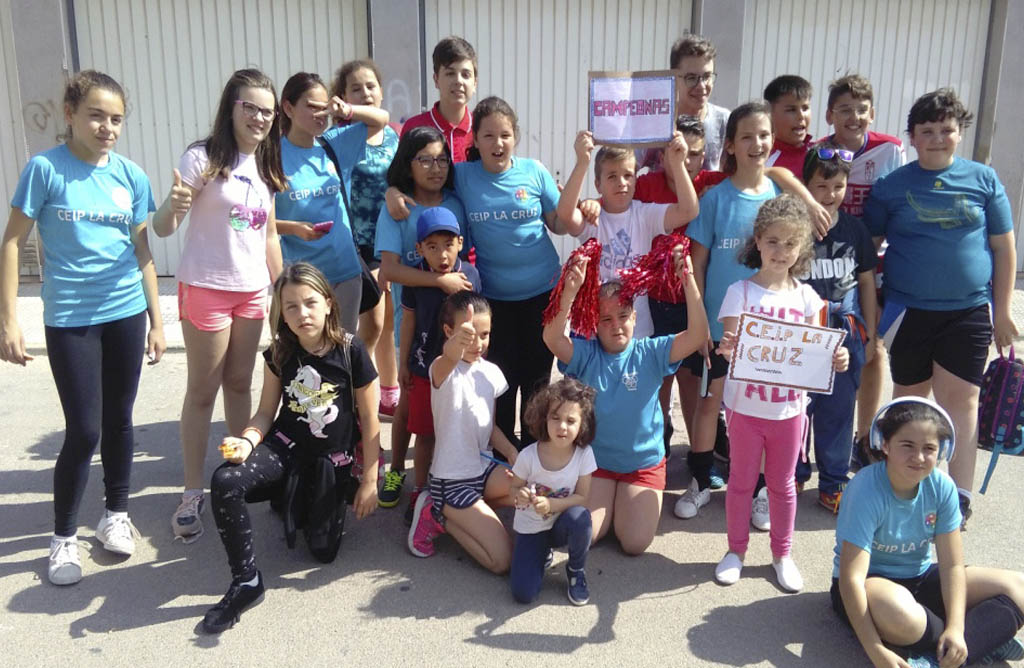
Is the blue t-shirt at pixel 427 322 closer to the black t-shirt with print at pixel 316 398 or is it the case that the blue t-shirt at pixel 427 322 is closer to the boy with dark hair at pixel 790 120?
the black t-shirt with print at pixel 316 398

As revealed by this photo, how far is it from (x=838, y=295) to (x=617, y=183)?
1.08m

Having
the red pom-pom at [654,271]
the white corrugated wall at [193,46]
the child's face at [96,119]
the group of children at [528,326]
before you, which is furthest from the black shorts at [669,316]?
the white corrugated wall at [193,46]

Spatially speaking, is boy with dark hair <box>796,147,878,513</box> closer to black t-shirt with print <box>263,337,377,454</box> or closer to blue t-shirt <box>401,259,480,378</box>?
blue t-shirt <box>401,259,480,378</box>

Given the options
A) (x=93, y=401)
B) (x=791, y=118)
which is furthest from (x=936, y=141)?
(x=93, y=401)

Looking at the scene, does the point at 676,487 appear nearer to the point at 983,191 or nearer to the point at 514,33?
the point at 983,191

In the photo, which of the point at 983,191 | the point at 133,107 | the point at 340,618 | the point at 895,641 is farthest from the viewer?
the point at 133,107

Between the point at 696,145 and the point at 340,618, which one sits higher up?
the point at 696,145

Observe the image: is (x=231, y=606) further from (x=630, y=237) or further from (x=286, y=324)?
(x=630, y=237)

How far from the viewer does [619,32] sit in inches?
329

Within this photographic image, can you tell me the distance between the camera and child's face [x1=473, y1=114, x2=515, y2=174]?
3709mm

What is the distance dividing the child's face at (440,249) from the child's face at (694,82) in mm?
1525

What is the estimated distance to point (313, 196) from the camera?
3896mm

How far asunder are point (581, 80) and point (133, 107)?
4.33 metres

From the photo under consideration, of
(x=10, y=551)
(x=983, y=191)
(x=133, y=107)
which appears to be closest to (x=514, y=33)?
(x=133, y=107)
